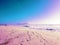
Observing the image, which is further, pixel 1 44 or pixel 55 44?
pixel 55 44

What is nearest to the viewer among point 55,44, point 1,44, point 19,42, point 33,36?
point 1,44

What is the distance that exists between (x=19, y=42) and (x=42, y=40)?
4.01ft

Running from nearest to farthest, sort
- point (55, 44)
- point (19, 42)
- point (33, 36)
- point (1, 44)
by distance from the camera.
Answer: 1. point (1, 44)
2. point (19, 42)
3. point (55, 44)
4. point (33, 36)

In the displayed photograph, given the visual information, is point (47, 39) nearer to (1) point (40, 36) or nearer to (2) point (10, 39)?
(1) point (40, 36)

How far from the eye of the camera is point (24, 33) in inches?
211

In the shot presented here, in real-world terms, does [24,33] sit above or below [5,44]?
above

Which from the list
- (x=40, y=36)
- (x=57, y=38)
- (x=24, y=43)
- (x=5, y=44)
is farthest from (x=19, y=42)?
(x=57, y=38)

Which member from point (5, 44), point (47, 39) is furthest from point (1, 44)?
point (47, 39)

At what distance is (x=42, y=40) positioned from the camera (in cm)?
512

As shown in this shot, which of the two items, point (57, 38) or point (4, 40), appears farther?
point (57, 38)

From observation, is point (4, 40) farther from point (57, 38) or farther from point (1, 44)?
point (57, 38)

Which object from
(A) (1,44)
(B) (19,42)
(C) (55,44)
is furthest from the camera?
(C) (55,44)

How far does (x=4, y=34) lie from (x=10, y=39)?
521mm

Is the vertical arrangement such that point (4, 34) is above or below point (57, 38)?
above
